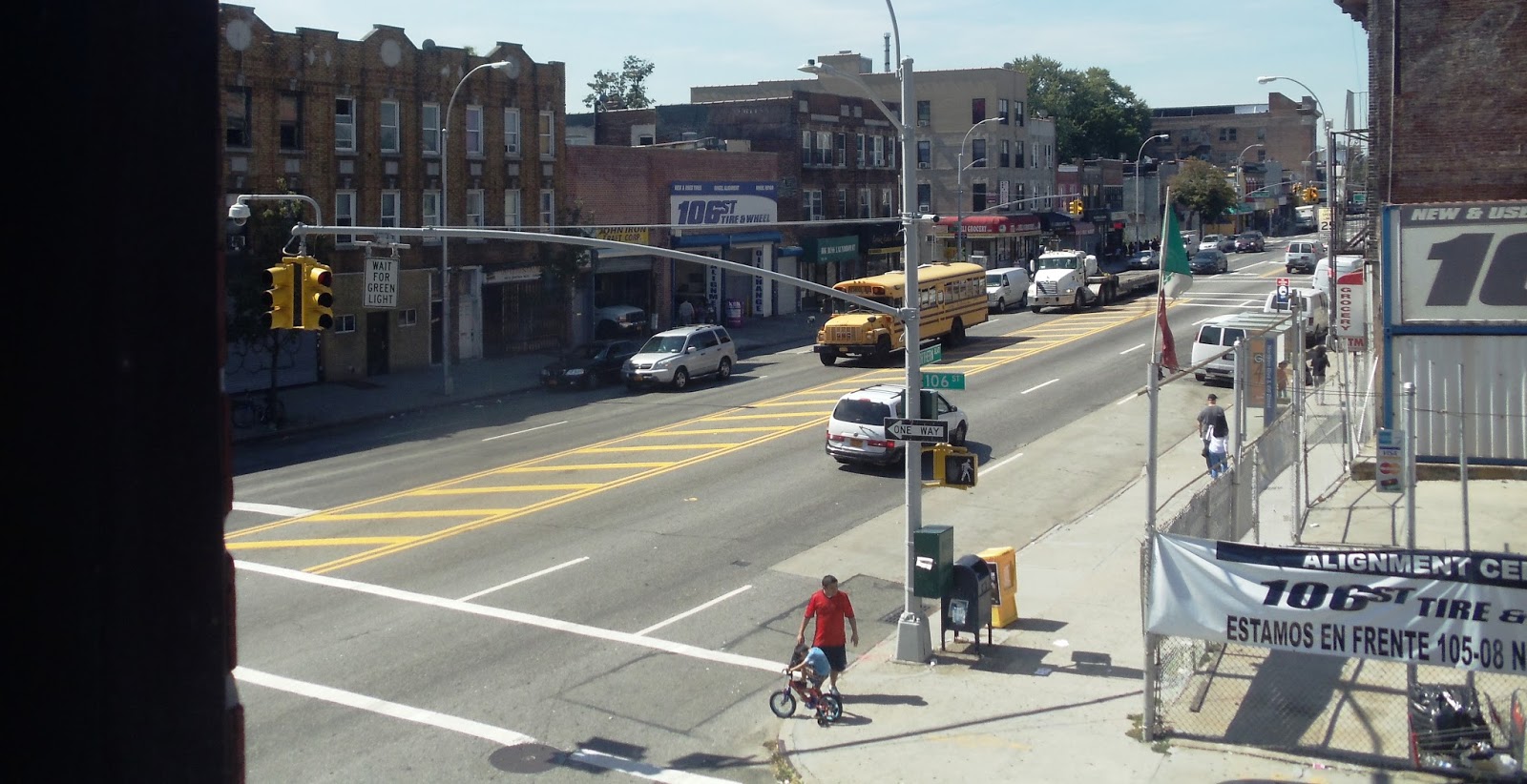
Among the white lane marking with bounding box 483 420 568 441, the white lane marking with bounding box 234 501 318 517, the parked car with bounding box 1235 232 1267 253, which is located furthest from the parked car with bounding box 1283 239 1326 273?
the white lane marking with bounding box 234 501 318 517

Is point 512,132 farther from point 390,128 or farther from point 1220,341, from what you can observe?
point 1220,341

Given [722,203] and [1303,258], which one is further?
[1303,258]

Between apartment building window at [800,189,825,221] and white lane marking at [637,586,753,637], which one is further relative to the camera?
apartment building window at [800,189,825,221]

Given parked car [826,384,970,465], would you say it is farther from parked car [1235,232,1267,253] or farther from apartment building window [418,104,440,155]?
parked car [1235,232,1267,253]

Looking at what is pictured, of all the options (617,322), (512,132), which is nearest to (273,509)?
(512,132)

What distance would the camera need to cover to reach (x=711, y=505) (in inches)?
928

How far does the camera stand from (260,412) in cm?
3338

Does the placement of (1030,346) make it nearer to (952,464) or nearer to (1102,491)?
(1102,491)

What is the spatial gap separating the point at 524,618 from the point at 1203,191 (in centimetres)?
8981

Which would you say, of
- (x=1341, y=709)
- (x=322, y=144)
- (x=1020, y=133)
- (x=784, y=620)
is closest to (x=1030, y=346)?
(x=322, y=144)

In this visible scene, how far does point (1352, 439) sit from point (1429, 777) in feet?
50.2

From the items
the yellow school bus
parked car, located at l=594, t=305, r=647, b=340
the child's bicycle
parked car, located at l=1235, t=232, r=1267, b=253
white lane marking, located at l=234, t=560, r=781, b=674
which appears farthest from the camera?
parked car, located at l=1235, t=232, r=1267, b=253

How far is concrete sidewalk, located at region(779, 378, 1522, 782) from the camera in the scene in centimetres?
1202

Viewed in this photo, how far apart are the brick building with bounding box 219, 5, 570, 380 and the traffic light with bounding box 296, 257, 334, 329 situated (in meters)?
18.7
